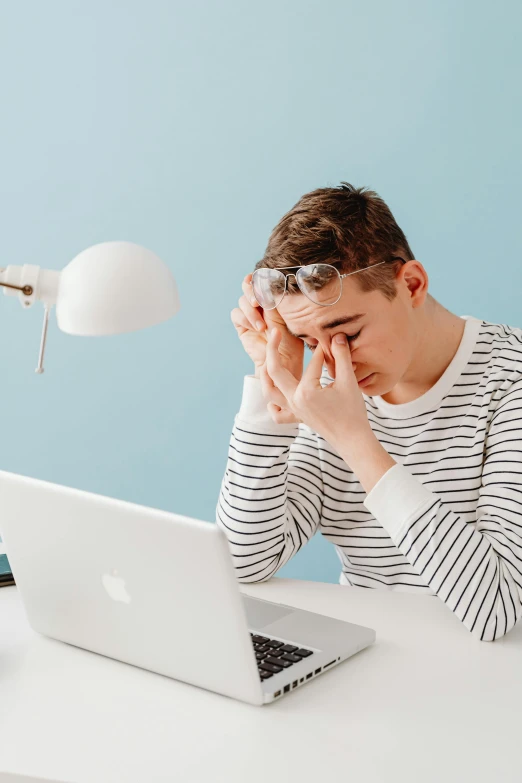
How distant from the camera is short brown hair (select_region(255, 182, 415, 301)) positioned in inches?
50.4

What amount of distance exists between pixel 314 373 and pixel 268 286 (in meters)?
0.15

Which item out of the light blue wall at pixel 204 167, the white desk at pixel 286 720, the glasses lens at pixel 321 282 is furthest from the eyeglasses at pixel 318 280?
the light blue wall at pixel 204 167

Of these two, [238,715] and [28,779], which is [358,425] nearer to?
[238,715]

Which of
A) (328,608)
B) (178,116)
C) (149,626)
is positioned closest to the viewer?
(149,626)

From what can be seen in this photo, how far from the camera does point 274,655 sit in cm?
102

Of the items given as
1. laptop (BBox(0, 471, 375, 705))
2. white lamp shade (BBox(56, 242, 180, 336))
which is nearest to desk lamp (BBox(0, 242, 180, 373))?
white lamp shade (BBox(56, 242, 180, 336))

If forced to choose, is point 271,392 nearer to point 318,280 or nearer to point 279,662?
point 318,280

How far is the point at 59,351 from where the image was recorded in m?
2.55

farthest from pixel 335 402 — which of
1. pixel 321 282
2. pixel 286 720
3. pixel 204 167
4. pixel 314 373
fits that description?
pixel 204 167

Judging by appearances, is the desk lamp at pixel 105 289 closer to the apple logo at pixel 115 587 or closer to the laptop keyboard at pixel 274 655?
the apple logo at pixel 115 587

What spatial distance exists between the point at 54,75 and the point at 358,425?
1675 millimetres

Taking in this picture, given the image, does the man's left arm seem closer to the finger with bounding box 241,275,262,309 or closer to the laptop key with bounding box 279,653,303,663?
the laptop key with bounding box 279,653,303,663

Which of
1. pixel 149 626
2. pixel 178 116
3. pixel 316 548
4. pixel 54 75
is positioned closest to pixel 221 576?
pixel 149 626

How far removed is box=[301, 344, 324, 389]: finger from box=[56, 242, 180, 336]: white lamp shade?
0.28m
